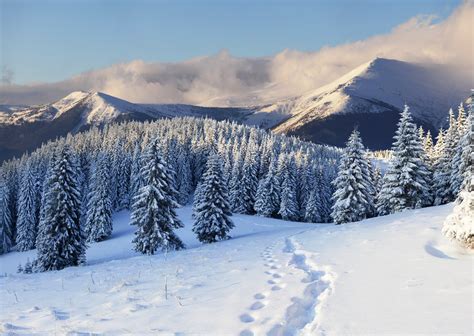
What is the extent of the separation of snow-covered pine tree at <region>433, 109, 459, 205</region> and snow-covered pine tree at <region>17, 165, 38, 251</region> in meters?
65.9

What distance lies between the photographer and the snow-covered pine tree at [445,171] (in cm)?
4116

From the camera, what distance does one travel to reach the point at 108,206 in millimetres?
61500

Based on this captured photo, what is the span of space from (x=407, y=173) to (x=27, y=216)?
2596 inches

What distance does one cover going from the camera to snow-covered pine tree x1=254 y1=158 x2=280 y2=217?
73.2 metres

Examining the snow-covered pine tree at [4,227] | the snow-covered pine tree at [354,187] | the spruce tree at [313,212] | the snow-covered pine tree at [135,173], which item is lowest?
the snow-covered pine tree at [4,227]

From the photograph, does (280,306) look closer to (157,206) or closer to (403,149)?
(157,206)

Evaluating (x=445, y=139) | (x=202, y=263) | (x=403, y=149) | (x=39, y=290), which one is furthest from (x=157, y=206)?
(x=445, y=139)

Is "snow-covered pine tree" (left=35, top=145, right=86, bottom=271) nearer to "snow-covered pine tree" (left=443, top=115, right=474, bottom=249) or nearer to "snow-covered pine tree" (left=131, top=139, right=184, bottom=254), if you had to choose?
"snow-covered pine tree" (left=131, top=139, right=184, bottom=254)

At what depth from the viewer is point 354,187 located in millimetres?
39656

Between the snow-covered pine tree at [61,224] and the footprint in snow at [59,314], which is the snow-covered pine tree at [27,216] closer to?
the snow-covered pine tree at [61,224]

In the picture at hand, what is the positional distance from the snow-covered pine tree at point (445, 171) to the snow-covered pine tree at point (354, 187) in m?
8.51

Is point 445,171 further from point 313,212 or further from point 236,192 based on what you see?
point 236,192

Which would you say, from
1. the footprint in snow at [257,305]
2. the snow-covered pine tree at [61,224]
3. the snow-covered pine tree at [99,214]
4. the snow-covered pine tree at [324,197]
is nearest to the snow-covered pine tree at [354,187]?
the snow-covered pine tree at [61,224]

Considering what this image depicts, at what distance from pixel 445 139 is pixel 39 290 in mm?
45597
